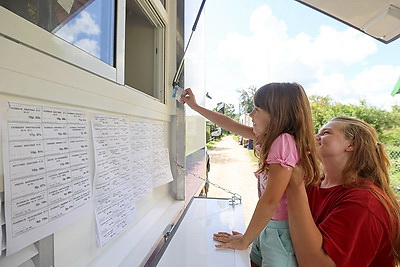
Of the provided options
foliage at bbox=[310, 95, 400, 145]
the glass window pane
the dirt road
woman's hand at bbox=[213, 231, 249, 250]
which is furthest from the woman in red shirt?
foliage at bbox=[310, 95, 400, 145]

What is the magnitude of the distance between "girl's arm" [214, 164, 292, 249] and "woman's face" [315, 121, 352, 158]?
1.16ft

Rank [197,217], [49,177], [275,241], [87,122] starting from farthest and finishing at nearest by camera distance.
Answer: [197,217], [275,241], [87,122], [49,177]

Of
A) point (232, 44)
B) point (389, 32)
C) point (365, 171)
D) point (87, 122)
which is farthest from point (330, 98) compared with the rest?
point (87, 122)

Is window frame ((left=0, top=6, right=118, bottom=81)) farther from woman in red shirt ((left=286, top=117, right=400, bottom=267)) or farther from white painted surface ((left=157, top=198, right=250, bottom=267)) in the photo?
woman in red shirt ((left=286, top=117, right=400, bottom=267))

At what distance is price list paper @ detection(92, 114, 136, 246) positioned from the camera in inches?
30.6

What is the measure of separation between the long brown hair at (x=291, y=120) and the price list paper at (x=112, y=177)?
561 millimetres

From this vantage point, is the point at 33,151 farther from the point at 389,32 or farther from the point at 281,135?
the point at 389,32

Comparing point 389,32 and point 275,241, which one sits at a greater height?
Result: point 389,32

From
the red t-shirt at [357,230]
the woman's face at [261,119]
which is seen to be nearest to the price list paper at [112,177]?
the woman's face at [261,119]

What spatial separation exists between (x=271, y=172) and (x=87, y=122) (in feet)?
2.13

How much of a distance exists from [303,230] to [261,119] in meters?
0.45

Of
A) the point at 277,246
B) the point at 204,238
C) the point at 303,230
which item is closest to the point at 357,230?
the point at 303,230

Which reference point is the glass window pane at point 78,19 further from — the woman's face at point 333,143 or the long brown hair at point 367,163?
the long brown hair at point 367,163

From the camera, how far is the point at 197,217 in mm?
1227
